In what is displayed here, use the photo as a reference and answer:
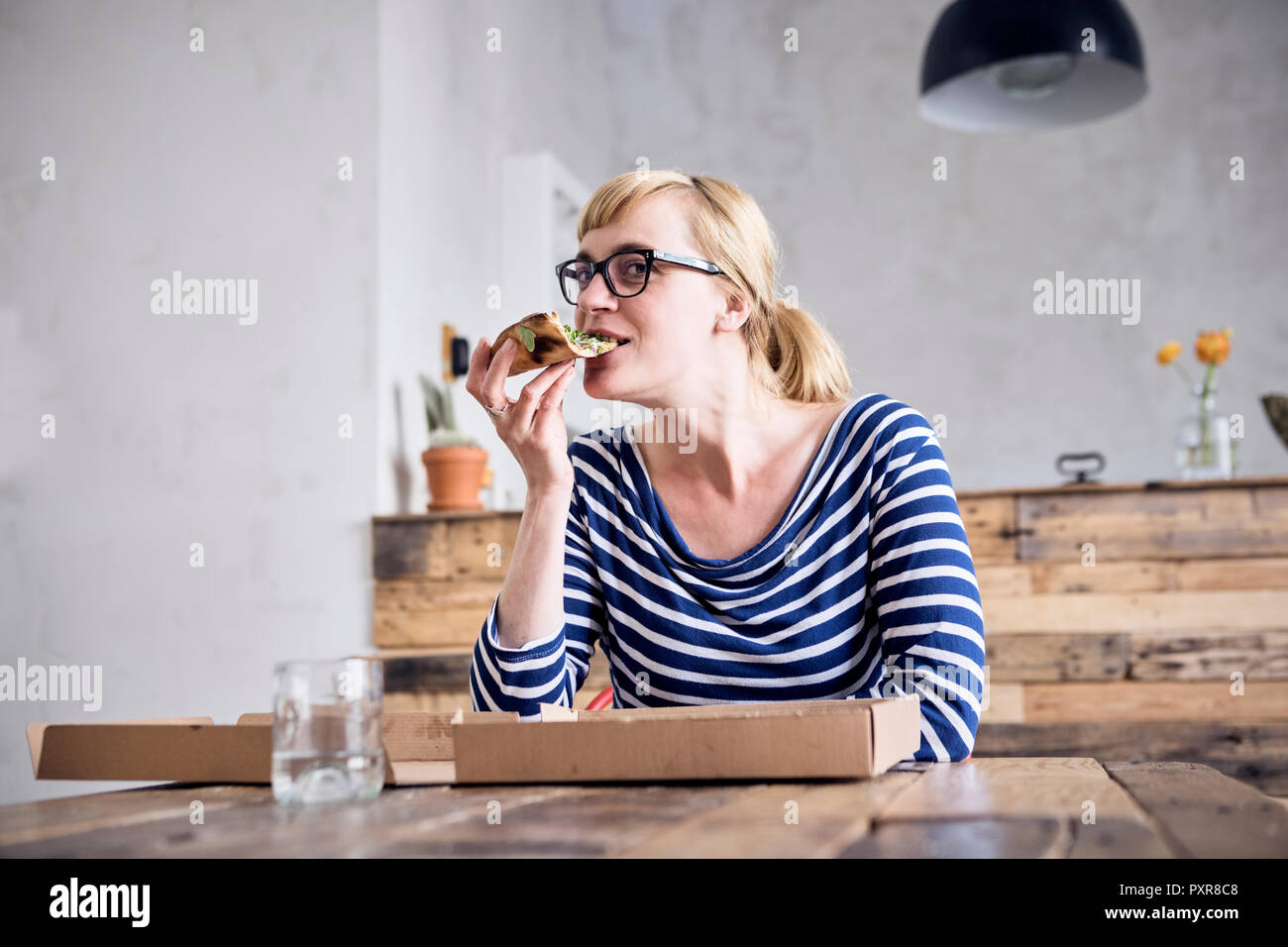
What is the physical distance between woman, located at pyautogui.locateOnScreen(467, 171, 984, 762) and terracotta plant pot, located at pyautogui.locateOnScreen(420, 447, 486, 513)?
4.33ft

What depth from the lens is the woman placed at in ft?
4.45

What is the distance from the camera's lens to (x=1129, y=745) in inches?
106

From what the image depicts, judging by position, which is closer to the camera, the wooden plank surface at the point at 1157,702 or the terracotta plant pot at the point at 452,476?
the wooden plank surface at the point at 1157,702

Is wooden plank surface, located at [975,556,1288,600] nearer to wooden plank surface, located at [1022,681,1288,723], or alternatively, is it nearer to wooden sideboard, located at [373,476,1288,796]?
wooden sideboard, located at [373,476,1288,796]

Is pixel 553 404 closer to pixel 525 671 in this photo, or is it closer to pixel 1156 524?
pixel 525 671

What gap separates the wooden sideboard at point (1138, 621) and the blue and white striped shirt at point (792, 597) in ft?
4.30

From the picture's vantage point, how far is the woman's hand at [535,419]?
4.80 ft

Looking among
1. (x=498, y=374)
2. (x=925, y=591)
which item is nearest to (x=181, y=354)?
(x=498, y=374)

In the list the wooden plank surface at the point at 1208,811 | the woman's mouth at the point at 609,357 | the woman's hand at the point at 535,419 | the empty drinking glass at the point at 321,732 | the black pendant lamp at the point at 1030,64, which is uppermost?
the black pendant lamp at the point at 1030,64

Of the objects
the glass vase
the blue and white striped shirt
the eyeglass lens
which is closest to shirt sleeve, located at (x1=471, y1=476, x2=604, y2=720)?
the blue and white striped shirt

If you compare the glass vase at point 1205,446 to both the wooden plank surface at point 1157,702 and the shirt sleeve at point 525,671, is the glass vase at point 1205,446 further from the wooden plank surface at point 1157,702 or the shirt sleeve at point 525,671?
the shirt sleeve at point 525,671

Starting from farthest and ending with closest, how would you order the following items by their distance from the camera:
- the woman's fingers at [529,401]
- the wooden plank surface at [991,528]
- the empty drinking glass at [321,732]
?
the wooden plank surface at [991,528] < the woman's fingers at [529,401] < the empty drinking glass at [321,732]

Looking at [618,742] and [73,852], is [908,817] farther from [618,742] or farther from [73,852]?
[73,852]

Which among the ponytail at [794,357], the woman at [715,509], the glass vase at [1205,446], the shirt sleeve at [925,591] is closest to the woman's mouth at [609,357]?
the woman at [715,509]
